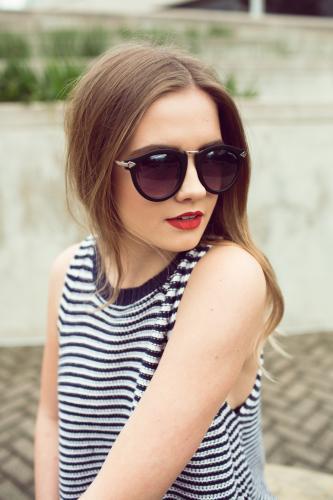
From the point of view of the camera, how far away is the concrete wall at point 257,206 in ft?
13.0

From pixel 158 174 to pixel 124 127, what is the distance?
123 millimetres

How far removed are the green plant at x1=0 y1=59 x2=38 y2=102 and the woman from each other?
11.7ft

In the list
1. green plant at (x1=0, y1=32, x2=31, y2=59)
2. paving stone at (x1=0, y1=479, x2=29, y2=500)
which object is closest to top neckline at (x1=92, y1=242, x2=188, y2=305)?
paving stone at (x1=0, y1=479, x2=29, y2=500)

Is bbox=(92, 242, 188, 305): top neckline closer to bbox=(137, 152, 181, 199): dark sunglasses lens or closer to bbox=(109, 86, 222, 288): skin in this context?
bbox=(109, 86, 222, 288): skin

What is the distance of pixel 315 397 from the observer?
11.2ft

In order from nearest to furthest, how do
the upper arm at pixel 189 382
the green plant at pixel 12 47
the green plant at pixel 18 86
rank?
1. the upper arm at pixel 189 382
2. the green plant at pixel 18 86
3. the green plant at pixel 12 47

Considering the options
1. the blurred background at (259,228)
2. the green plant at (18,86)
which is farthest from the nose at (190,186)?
the green plant at (18,86)

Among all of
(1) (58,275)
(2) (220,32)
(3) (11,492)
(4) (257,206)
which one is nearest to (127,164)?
(1) (58,275)

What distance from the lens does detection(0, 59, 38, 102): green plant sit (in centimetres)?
442

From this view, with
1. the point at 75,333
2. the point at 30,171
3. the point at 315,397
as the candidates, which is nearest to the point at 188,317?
the point at 75,333

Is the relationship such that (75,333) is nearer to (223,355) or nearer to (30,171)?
(223,355)

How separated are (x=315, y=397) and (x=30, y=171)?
2839 mm

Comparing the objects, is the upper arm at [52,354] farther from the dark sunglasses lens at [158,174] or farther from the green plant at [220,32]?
the green plant at [220,32]

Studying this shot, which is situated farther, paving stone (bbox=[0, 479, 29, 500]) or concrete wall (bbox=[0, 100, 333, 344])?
concrete wall (bbox=[0, 100, 333, 344])
